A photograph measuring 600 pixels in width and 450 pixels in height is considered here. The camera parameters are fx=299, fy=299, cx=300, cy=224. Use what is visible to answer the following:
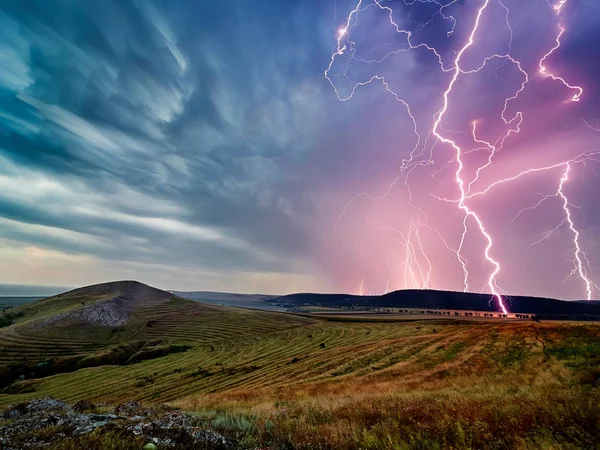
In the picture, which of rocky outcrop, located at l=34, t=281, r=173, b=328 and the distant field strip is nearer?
the distant field strip

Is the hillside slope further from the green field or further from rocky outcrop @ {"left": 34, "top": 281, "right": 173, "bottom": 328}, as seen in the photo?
the green field

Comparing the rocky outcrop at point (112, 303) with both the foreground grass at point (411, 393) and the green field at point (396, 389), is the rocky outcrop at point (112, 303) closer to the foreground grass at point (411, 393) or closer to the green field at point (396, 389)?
the green field at point (396, 389)

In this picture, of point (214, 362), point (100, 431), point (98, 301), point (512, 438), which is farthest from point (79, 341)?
point (512, 438)

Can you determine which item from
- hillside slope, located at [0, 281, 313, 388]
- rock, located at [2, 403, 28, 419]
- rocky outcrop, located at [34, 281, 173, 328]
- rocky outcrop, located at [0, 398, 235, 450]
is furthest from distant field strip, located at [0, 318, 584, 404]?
rocky outcrop, located at [34, 281, 173, 328]

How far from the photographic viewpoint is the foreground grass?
7.56 meters

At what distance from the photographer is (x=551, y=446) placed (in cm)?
623

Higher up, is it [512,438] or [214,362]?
[512,438]

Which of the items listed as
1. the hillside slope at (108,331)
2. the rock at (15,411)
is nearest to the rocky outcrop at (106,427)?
the rock at (15,411)

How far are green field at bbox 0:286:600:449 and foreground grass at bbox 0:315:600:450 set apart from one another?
0.06m

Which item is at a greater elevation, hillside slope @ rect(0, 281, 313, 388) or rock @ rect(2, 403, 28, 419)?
rock @ rect(2, 403, 28, 419)

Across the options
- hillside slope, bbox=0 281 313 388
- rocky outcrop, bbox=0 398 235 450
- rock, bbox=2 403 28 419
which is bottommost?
hillside slope, bbox=0 281 313 388

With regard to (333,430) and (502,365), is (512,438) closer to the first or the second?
(333,430)

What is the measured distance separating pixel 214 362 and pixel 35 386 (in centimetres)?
3202

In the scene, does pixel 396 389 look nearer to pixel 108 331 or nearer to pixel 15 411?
pixel 15 411
